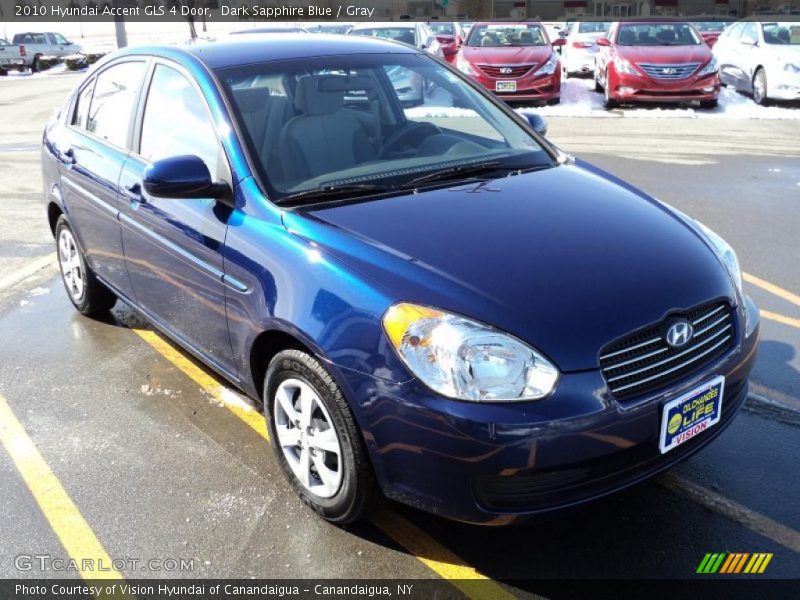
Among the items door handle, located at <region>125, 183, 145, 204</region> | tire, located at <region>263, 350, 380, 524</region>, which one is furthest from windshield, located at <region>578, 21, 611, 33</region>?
tire, located at <region>263, 350, 380, 524</region>

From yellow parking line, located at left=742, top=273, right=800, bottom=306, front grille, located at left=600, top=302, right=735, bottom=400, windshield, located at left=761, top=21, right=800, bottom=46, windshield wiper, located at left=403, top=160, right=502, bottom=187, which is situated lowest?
yellow parking line, located at left=742, top=273, right=800, bottom=306

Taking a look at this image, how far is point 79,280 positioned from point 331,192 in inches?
102

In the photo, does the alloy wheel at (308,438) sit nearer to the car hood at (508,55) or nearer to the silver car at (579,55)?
the car hood at (508,55)

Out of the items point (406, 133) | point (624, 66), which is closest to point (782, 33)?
point (624, 66)

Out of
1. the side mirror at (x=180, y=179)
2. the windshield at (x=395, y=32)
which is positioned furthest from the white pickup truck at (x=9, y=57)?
the side mirror at (x=180, y=179)

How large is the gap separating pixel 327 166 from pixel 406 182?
0.34 metres

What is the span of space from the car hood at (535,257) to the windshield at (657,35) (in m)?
11.6

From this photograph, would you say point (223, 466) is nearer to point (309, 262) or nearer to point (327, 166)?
point (309, 262)

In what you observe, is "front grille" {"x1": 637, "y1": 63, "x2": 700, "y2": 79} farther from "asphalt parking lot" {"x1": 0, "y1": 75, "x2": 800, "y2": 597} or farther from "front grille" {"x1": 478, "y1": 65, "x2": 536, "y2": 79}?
"asphalt parking lot" {"x1": 0, "y1": 75, "x2": 800, "y2": 597}

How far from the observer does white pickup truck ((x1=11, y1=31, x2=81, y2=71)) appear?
30141 millimetres

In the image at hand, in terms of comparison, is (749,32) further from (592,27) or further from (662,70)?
(592,27)

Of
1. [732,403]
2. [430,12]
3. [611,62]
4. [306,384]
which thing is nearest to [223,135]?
[306,384]

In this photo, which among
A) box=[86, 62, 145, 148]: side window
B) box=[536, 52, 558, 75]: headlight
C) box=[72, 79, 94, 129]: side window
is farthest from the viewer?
box=[536, 52, 558, 75]: headlight

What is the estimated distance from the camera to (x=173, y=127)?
3645mm
